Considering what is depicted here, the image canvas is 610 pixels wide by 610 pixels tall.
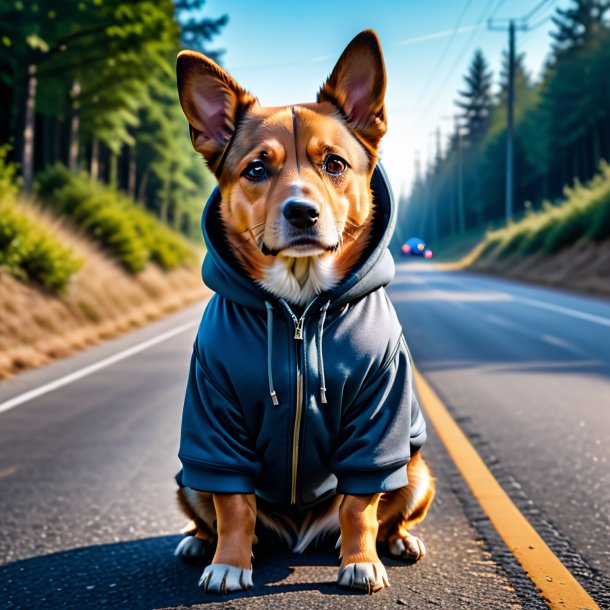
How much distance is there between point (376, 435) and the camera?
117 inches

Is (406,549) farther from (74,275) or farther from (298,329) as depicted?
(74,275)

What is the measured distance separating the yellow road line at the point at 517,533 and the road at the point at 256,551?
0.17 ft

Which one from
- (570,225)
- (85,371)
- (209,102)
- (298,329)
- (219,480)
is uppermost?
(209,102)

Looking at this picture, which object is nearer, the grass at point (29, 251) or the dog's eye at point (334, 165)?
the dog's eye at point (334, 165)

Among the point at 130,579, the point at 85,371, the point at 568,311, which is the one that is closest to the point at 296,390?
the point at 130,579

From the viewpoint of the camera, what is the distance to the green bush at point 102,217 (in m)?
20.8

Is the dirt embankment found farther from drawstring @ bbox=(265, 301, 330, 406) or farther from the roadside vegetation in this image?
drawstring @ bbox=(265, 301, 330, 406)

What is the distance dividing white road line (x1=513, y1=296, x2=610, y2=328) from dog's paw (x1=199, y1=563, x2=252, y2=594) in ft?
41.9

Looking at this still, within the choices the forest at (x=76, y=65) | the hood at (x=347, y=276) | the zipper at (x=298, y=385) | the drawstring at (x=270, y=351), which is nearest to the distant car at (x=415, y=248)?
the hood at (x=347, y=276)

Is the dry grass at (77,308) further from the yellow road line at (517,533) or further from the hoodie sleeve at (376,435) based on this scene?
the hoodie sleeve at (376,435)

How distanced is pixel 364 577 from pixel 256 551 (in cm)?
63

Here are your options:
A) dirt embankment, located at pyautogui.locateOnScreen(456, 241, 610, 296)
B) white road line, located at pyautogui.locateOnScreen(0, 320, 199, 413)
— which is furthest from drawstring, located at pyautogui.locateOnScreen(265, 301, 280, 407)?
dirt embankment, located at pyautogui.locateOnScreen(456, 241, 610, 296)

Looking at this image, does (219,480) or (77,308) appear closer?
(219,480)

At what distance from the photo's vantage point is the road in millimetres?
3109
